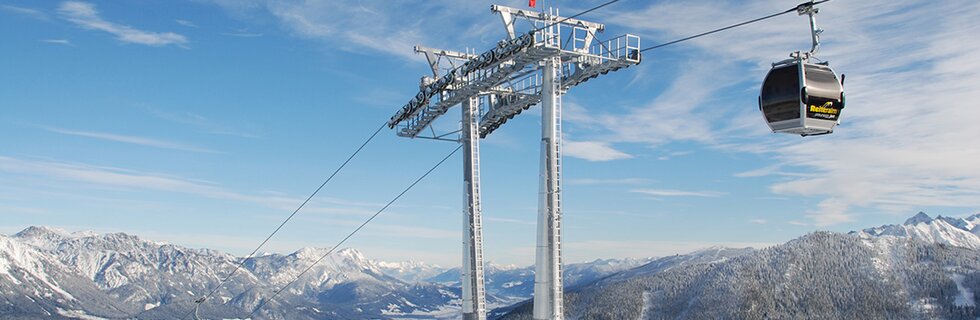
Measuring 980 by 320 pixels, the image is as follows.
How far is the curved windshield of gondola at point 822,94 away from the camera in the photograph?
72.2 feet

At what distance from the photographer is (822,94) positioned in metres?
22.1

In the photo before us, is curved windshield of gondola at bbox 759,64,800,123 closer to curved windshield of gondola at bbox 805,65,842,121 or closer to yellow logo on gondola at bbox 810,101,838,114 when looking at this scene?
curved windshield of gondola at bbox 805,65,842,121

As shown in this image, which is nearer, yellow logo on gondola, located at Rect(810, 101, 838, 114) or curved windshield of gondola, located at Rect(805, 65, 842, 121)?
curved windshield of gondola, located at Rect(805, 65, 842, 121)

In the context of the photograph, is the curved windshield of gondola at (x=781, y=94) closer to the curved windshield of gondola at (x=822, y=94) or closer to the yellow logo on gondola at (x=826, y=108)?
the curved windshield of gondola at (x=822, y=94)

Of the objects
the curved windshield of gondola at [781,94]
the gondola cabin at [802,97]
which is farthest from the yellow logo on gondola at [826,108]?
the curved windshield of gondola at [781,94]

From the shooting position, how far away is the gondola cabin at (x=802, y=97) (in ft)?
72.2

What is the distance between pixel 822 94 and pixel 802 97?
69cm

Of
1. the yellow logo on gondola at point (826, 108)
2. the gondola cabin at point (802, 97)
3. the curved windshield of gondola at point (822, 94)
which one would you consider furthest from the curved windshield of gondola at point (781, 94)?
the yellow logo on gondola at point (826, 108)

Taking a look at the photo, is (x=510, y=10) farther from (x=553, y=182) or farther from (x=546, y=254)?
(x=546, y=254)

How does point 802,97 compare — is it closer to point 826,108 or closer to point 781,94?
point 781,94

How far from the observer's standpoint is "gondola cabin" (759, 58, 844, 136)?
72.2 feet

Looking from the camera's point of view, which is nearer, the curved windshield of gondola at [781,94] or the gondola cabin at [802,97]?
the gondola cabin at [802,97]

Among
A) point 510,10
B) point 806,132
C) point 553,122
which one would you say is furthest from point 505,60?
point 806,132

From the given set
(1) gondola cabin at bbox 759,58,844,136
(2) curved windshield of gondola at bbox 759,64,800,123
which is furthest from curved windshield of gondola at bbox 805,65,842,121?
(2) curved windshield of gondola at bbox 759,64,800,123
